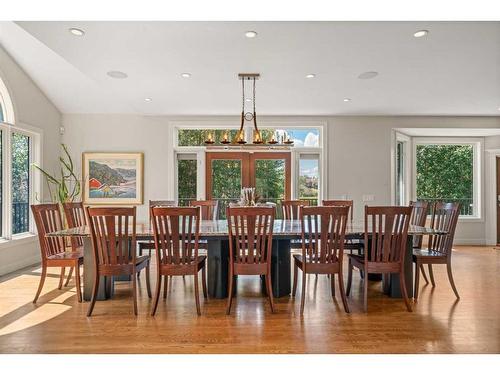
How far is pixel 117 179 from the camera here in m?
5.97

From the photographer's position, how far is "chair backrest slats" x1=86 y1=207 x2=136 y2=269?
284 cm

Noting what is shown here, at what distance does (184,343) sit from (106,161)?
14.9 ft

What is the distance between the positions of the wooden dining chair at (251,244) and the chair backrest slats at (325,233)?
1.11ft

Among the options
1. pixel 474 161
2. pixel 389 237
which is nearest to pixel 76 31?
pixel 389 237

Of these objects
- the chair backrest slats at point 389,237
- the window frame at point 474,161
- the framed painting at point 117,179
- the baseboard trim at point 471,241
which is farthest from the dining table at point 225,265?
the baseboard trim at point 471,241

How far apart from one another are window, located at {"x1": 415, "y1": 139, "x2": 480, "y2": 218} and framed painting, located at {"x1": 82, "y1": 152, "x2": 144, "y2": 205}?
5.75 metres

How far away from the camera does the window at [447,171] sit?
673 cm

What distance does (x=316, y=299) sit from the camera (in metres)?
3.34

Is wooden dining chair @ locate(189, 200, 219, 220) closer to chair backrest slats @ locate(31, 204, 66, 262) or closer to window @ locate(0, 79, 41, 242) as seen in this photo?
chair backrest slats @ locate(31, 204, 66, 262)

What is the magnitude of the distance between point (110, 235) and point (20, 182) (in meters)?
3.24

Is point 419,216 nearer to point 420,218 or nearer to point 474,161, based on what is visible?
point 420,218
